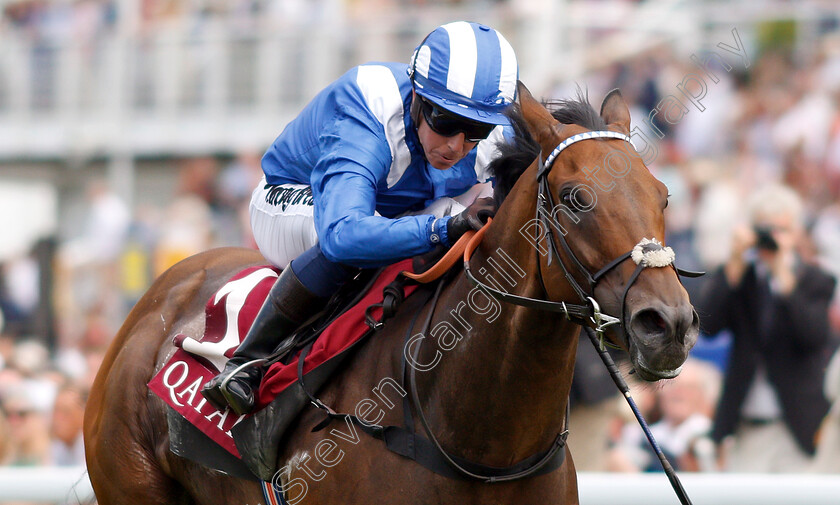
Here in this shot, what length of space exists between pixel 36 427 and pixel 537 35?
22.3 feet

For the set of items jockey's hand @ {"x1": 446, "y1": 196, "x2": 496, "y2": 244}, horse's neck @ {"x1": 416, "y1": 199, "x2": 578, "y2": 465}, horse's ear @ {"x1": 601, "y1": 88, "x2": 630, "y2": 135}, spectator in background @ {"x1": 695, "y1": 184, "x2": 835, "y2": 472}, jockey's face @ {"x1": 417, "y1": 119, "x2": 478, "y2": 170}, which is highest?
horse's ear @ {"x1": 601, "y1": 88, "x2": 630, "y2": 135}

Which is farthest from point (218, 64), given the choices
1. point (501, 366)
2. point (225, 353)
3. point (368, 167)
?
point (501, 366)

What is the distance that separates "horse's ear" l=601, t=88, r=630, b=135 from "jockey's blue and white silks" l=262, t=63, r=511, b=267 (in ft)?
1.24

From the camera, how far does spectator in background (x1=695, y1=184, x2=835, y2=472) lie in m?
5.62

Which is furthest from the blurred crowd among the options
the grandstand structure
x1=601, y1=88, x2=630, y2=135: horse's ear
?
x1=601, y1=88, x2=630, y2=135: horse's ear

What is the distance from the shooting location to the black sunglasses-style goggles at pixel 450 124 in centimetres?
329

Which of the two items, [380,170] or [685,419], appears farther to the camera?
[685,419]

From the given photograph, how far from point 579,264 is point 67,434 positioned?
16.0 feet

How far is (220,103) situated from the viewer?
551 inches

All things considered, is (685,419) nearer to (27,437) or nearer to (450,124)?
(450,124)

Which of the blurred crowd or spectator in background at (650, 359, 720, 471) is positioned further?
the blurred crowd

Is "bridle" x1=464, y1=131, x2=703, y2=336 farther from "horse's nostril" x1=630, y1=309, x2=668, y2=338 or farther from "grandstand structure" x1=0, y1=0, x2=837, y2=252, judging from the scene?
"grandstand structure" x1=0, y1=0, x2=837, y2=252

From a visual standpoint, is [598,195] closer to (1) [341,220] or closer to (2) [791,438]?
(1) [341,220]

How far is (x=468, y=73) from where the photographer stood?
3.26 metres
